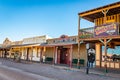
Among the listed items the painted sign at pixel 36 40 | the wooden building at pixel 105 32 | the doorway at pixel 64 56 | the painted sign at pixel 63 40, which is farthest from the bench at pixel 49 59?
the wooden building at pixel 105 32

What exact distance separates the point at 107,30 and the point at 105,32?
0.28 m

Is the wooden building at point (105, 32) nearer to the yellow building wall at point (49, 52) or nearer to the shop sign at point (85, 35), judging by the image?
the shop sign at point (85, 35)

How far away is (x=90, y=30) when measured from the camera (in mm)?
18219

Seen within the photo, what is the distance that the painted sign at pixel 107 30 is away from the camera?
1554 centimetres

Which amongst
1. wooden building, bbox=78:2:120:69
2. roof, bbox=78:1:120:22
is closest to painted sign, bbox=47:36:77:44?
wooden building, bbox=78:2:120:69

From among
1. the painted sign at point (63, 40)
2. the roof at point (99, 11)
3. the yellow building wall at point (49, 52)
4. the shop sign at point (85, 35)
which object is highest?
the roof at point (99, 11)

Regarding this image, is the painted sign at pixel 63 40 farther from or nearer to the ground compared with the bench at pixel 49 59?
farther from the ground

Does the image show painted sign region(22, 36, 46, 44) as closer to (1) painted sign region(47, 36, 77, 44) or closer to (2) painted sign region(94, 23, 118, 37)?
(1) painted sign region(47, 36, 77, 44)

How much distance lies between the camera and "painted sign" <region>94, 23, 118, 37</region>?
15.5m

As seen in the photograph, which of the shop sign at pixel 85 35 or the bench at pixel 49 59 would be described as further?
the bench at pixel 49 59

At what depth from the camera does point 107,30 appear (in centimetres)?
1616

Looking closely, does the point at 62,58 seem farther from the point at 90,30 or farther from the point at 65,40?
the point at 90,30

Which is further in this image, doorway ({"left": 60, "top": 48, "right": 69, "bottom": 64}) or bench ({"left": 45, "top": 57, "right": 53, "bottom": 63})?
bench ({"left": 45, "top": 57, "right": 53, "bottom": 63})

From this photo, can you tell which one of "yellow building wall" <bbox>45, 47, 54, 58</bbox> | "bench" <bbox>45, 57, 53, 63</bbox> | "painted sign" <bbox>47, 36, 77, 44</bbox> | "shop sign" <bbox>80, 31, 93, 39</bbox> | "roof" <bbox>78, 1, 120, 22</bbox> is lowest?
"bench" <bbox>45, 57, 53, 63</bbox>
